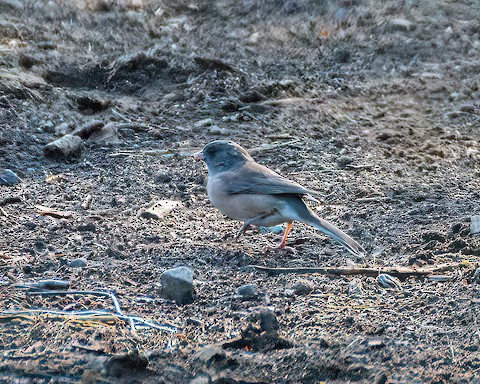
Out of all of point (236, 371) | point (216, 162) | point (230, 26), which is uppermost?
point (236, 371)

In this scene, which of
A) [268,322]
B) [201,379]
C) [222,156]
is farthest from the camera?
[222,156]

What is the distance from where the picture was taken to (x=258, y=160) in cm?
641

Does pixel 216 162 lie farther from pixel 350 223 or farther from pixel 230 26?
pixel 230 26

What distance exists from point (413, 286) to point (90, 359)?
1781 mm

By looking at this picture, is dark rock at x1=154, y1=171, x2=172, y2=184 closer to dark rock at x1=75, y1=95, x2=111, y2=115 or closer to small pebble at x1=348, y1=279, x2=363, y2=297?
dark rock at x1=75, y1=95, x2=111, y2=115

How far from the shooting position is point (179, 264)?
425 centimetres

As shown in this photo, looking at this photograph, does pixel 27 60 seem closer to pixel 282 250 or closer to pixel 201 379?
pixel 282 250

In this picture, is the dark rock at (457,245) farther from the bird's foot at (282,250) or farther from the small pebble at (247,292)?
the small pebble at (247,292)

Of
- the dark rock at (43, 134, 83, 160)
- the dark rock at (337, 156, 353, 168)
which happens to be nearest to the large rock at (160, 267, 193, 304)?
the dark rock at (43, 134, 83, 160)

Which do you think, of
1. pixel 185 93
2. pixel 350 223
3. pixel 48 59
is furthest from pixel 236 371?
pixel 48 59

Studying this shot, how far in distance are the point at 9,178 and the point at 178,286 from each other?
2.45m

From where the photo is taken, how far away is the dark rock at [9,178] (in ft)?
18.3

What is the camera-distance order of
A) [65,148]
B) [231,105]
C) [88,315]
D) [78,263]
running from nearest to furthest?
[88,315], [78,263], [65,148], [231,105]

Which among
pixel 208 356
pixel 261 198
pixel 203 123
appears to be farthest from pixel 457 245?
pixel 203 123
